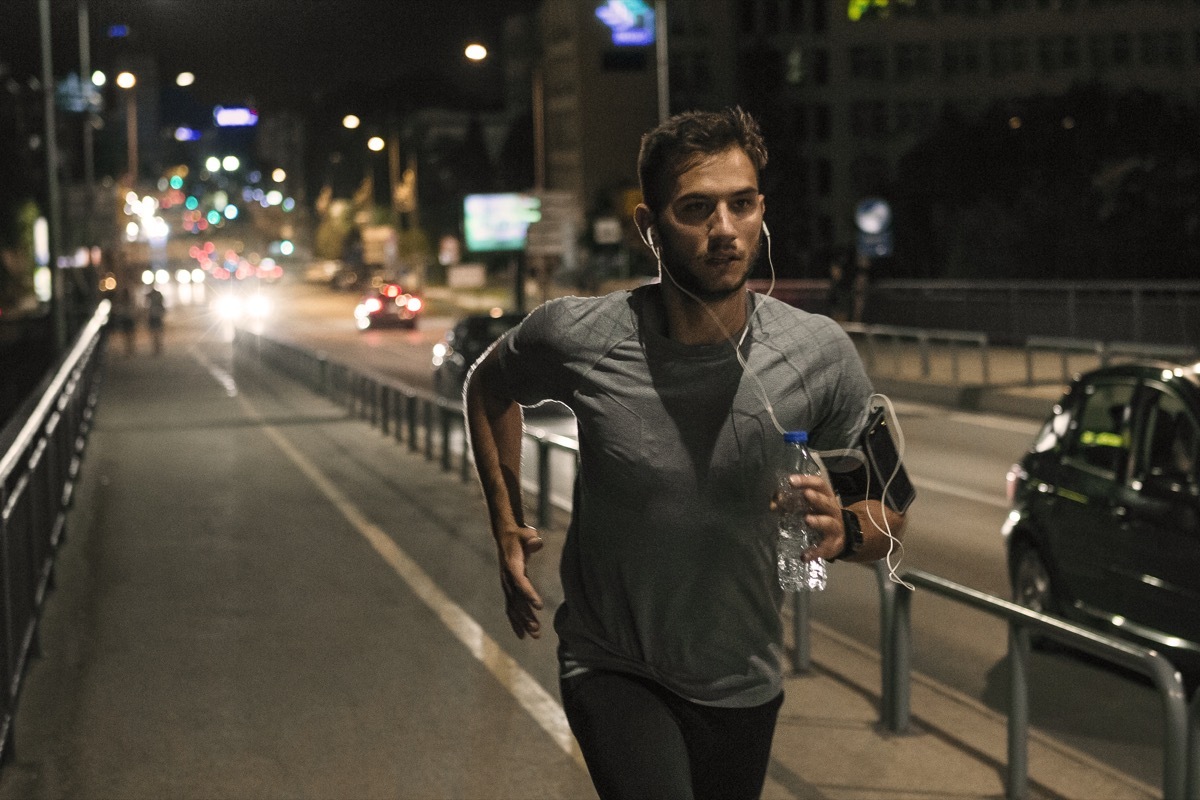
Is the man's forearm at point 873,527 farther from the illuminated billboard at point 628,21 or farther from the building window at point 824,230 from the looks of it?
the building window at point 824,230

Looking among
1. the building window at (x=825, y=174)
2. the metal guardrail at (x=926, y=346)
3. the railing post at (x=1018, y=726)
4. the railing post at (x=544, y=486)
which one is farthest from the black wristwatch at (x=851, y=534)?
the building window at (x=825, y=174)

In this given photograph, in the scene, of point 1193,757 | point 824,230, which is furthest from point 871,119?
point 1193,757

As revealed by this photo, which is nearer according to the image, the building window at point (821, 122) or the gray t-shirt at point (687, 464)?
the gray t-shirt at point (687, 464)

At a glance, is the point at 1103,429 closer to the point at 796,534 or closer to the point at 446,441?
the point at 796,534

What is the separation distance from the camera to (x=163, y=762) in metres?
7.26

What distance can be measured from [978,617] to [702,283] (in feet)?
24.4

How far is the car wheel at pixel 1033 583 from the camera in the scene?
30.9 ft

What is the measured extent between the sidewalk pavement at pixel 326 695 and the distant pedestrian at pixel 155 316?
37.5 metres

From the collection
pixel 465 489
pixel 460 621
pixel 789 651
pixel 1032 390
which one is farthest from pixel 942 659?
pixel 1032 390

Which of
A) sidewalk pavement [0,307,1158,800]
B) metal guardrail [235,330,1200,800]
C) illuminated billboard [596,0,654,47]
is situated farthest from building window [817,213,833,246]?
metal guardrail [235,330,1200,800]

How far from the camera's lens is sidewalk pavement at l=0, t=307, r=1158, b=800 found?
6883 mm

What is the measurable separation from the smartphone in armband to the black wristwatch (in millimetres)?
72

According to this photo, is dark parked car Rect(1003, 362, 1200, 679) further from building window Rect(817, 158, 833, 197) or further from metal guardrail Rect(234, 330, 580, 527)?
building window Rect(817, 158, 833, 197)

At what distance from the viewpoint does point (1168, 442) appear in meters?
8.72
